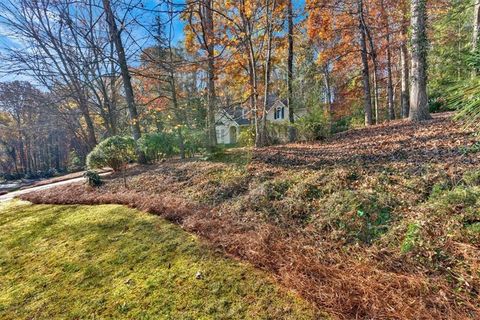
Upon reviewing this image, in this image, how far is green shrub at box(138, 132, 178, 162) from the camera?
856 centimetres

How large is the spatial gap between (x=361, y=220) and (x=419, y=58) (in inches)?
188

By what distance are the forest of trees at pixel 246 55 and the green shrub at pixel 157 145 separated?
0.18ft

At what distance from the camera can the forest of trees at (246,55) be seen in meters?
3.17

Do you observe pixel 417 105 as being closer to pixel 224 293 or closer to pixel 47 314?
pixel 224 293

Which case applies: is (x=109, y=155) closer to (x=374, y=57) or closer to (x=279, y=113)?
(x=374, y=57)

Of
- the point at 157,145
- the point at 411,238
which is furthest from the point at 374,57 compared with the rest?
the point at 411,238

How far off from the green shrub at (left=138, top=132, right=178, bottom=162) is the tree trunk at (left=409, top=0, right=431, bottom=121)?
7.70 m

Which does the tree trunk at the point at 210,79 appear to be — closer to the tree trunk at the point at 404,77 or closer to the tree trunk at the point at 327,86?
the tree trunk at the point at 327,86

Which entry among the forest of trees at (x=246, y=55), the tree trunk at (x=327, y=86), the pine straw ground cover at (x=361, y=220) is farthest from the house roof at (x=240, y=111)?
the tree trunk at (x=327, y=86)

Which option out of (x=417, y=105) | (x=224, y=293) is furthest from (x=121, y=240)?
(x=417, y=105)

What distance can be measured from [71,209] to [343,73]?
14.8 metres

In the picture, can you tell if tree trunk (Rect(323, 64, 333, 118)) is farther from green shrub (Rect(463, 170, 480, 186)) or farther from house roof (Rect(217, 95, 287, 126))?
green shrub (Rect(463, 170, 480, 186))

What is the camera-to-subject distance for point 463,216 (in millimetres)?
2107

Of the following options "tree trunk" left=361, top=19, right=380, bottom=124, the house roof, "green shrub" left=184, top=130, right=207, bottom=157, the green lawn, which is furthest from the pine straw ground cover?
"tree trunk" left=361, top=19, right=380, bottom=124
